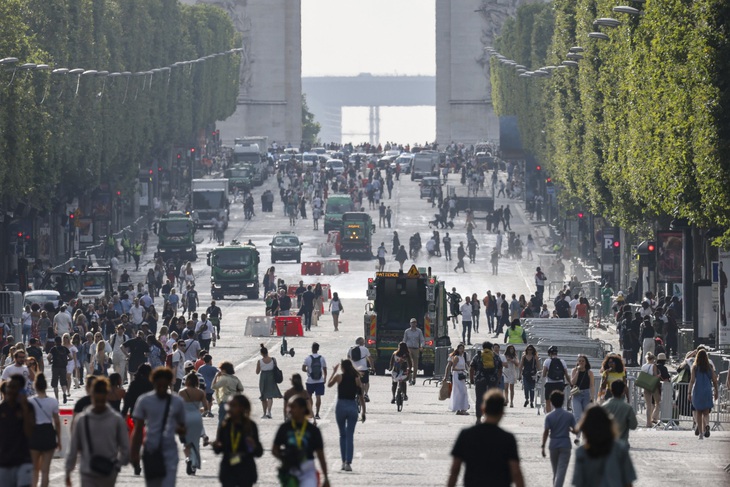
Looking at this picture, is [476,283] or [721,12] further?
[476,283]

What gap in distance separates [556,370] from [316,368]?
3.74 meters

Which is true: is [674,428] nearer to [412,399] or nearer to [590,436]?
[412,399]

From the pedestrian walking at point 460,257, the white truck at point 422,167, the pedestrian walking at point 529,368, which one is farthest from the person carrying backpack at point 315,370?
the white truck at point 422,167

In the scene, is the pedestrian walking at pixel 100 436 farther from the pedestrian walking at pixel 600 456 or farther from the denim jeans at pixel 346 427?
the denim jeans at pixel 346 427

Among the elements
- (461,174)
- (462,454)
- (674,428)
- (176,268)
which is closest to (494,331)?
(176,268)

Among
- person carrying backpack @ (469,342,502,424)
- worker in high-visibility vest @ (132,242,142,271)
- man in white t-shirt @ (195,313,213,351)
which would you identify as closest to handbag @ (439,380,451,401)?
person carrying backpack @ (469,342,502,424)

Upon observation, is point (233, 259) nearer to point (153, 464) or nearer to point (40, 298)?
point (40, 298)

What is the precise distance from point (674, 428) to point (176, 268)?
1946 inches

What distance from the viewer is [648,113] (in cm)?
4862

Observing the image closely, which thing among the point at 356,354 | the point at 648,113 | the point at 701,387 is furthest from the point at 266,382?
the point at 648,113

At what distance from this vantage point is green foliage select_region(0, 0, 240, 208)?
211ft

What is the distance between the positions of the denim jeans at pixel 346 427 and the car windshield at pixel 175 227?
2463 inches

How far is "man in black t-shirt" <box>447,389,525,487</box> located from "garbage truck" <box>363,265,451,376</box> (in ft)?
98.4

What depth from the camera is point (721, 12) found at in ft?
126
